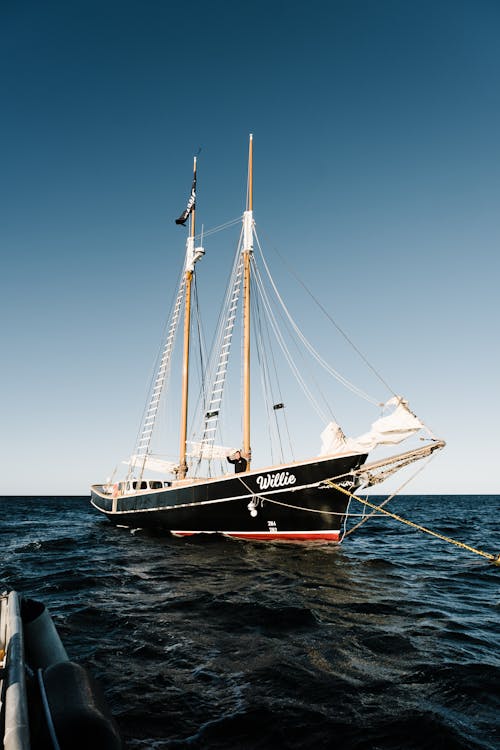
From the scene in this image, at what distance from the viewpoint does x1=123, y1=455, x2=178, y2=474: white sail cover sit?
2861 cm

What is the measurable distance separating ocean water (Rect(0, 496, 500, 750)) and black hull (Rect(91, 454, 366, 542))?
3.10m

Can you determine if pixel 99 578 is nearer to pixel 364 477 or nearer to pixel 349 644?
pixel 349 644

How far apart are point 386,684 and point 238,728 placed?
2308 mm

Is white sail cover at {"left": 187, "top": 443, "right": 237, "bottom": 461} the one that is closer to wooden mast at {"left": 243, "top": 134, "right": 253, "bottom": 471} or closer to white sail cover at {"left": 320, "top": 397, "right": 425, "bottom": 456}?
wooden mast at {"left": 243, "top": 134, "right": 253, "bottom": 471}

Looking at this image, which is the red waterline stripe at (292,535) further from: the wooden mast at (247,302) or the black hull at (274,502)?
the wooden mast at (247,302)

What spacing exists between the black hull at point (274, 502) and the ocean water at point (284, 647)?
122 inches

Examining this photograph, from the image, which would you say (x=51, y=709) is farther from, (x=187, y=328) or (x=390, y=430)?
(x=187, y=328)

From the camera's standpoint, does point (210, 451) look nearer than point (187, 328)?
Yes

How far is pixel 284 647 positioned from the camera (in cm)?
733

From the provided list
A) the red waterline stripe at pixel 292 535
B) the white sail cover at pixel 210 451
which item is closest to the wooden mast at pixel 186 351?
the white sail cover at pixel 210 451

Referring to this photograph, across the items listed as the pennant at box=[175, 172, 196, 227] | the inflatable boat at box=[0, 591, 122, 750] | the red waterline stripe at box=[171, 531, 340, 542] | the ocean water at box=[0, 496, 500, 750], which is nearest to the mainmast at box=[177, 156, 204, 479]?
the pennant at box=[175, 172, 196, 227]

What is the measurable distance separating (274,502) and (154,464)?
1272 cm

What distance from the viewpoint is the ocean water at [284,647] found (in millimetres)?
4875

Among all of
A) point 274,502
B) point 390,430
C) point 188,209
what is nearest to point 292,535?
point 274,502
